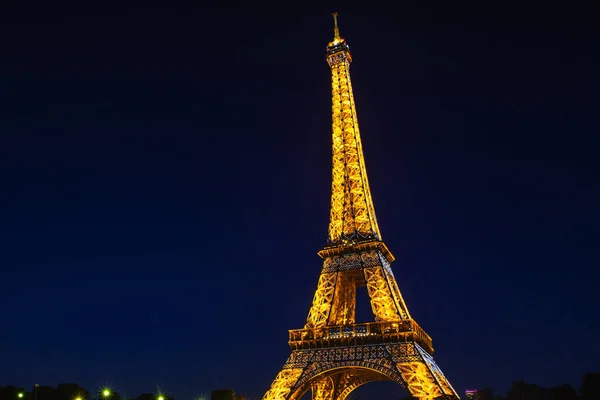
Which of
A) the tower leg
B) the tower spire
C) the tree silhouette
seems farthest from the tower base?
the tree silhouette

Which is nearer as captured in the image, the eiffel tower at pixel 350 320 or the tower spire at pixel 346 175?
the eiffel tower at pixel 350 320

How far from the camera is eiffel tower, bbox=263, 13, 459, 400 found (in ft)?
115

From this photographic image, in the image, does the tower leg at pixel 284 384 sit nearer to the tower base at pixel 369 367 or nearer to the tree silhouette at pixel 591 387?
the tower base at pixel 369 367

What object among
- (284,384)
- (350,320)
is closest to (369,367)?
(284,384)

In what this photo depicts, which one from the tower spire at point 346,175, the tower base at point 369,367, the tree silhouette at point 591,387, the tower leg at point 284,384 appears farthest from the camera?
the tree silhouette at point 591,387

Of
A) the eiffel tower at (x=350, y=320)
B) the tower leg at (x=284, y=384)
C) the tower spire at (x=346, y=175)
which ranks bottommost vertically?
the tower leg at (x=284, y=384)

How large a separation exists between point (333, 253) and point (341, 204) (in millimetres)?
4875

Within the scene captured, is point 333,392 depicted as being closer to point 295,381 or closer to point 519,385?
point 295,381

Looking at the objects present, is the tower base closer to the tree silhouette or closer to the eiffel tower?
the eiffel tower

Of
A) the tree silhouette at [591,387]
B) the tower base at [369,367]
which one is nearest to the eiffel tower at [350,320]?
the tower base at [369,367]

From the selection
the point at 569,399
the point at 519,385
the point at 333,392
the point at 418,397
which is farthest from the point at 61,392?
the point at 519,385

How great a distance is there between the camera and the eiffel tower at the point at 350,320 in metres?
35.2

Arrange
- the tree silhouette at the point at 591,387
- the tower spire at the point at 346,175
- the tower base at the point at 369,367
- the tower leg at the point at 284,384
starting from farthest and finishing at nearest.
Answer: the tree silhouette at the point at 591,387 → the tower spire at the point at 346,175 → the tower leg at the point at 284,384 → the tower base at the point at 369,367

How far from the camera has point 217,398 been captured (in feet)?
114
